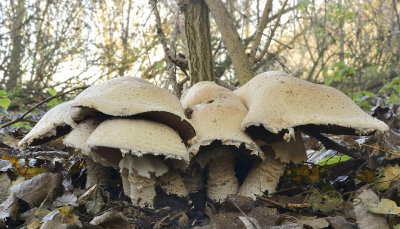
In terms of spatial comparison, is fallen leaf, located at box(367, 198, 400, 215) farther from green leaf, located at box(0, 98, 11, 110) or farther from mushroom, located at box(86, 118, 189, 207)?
green leaf, located at box(0, 98, 11, 110)

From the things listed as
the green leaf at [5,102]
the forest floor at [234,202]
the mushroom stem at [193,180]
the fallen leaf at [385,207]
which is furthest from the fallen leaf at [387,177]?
the green leaf at [5,102]

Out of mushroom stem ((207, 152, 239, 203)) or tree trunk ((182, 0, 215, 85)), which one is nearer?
mushroom stem ((207, 152, 239, 203))

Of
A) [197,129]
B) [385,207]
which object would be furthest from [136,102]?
[385,207]

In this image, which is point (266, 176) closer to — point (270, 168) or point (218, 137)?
point (270, 168)

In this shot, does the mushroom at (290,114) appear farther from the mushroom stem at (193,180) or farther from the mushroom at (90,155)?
the mushroom at (90,155)

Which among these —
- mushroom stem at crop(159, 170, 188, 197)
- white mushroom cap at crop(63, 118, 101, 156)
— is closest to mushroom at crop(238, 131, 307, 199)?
mushroom stem at crop(159, 170, 188, 197)
